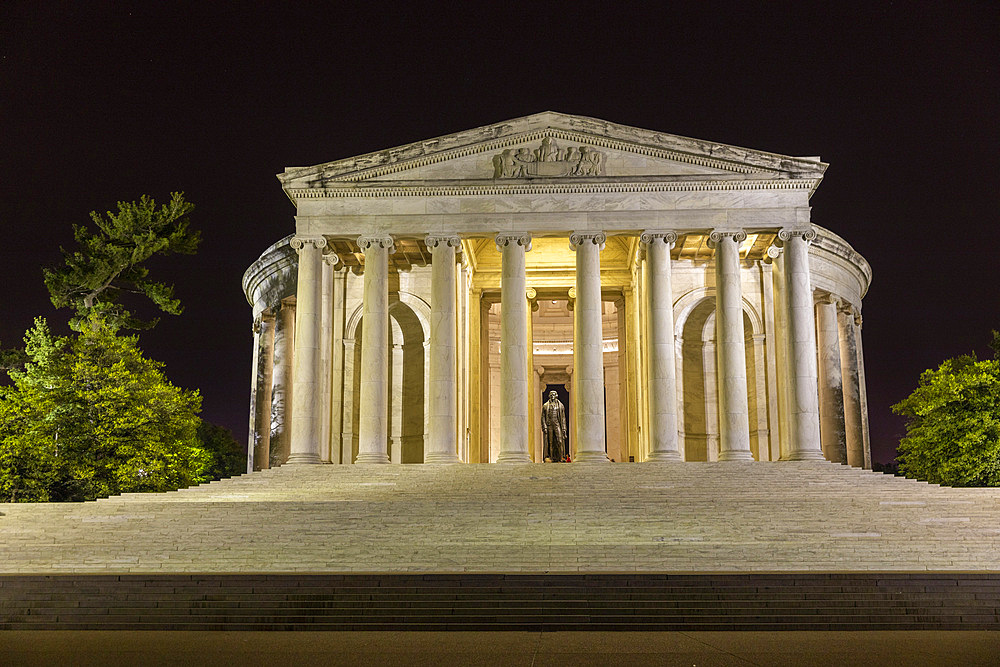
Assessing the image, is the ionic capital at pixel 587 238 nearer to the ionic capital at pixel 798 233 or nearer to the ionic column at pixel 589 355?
the ionic column at pixel 589 355

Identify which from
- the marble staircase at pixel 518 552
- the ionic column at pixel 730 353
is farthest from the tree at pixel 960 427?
the ionic column at pixel 730 353

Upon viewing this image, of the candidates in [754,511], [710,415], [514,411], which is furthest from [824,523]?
[710,415]

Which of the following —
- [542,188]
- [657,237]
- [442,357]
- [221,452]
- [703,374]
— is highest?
[542,188]

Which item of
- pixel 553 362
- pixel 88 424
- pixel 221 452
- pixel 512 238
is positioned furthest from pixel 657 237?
pixel 221 452

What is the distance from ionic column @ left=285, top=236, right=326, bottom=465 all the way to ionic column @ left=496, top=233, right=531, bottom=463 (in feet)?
32.2

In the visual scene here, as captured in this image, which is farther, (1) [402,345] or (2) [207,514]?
(1) [402,345]

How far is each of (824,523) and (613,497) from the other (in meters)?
8.53

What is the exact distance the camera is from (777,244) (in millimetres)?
53375

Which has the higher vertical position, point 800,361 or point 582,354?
point 582,354

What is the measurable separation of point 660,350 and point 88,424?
96.6 feet

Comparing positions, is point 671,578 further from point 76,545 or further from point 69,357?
point 69,357

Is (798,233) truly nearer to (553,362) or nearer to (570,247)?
(570,247)

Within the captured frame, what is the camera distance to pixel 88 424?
50.4 metres

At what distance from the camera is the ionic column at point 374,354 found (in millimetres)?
51594
